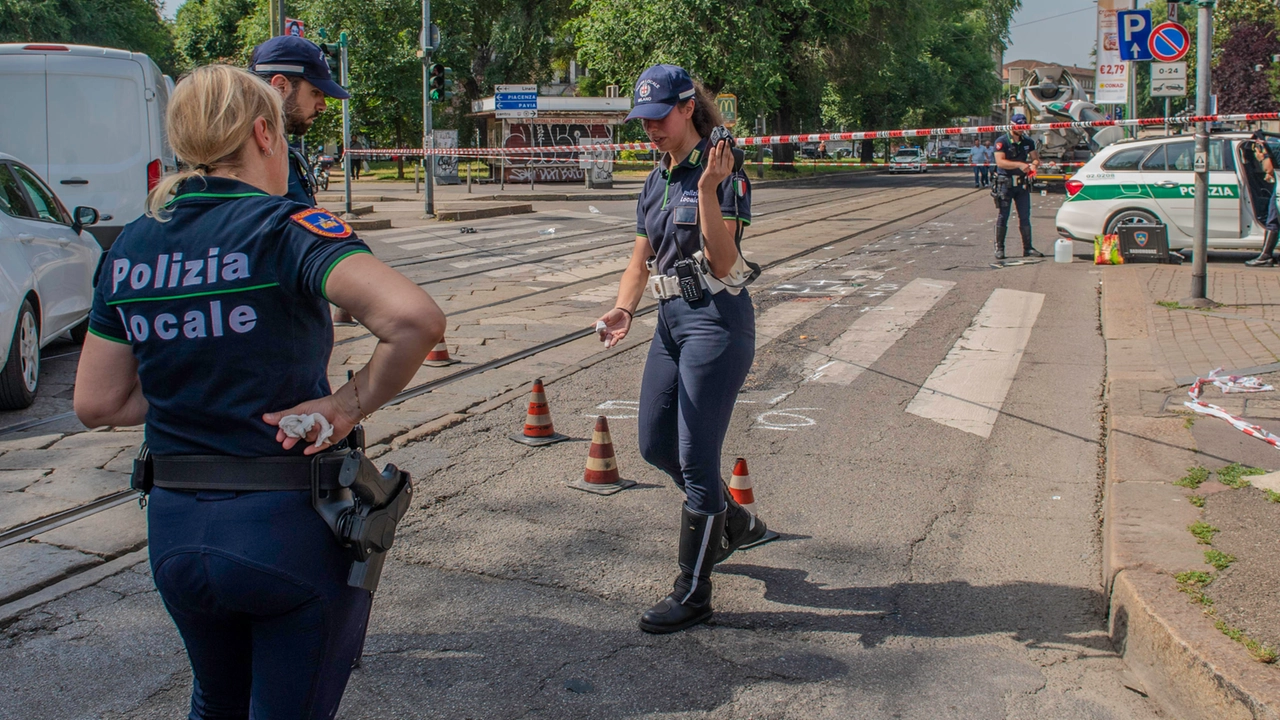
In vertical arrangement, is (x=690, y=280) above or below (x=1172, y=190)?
below

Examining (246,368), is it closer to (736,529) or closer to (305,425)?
(305,425)

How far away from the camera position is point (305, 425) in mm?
1956

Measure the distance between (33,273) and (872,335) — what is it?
6.23 metres

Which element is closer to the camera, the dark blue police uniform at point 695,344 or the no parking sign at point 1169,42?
the dark blue police uniform at point 695,344

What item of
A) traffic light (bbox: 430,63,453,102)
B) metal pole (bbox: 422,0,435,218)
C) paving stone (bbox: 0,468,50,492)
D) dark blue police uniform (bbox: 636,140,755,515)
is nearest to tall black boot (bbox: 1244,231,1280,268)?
dark blue police uniform (bbox: 636,140,755,515)

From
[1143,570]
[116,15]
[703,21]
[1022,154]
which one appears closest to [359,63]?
[116,15]

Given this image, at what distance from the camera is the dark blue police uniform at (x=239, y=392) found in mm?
1921

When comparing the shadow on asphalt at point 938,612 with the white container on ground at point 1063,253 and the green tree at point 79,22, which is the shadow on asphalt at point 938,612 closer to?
the white container on ground at point 1063,253

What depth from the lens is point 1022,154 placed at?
13.4 metres

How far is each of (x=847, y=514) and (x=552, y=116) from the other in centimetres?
3440

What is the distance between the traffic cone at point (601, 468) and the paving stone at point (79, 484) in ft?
7.24

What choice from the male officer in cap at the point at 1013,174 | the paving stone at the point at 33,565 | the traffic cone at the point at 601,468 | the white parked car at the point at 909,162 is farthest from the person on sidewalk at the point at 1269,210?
the white parked car at the point at 909,162

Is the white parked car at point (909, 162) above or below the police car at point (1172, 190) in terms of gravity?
above

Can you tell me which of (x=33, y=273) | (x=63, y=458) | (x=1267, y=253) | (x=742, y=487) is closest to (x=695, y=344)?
(x=742, y=487)
